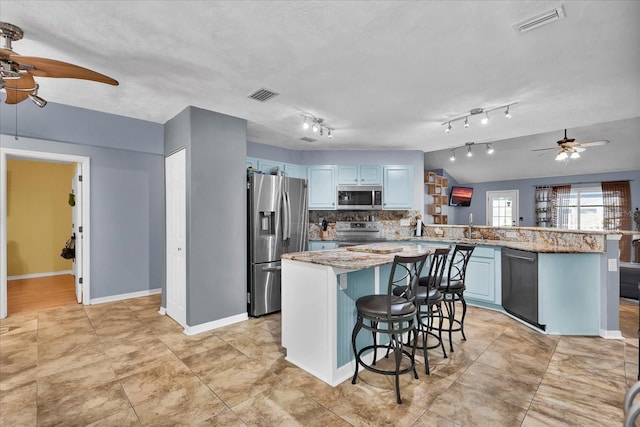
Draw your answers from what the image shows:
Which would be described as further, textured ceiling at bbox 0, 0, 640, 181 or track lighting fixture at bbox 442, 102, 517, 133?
track lighting fixture at bbox 442, 102, 517, 133

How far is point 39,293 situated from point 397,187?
6.30m

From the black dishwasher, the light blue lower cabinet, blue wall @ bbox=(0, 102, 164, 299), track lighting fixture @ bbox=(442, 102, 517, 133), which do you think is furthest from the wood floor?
the black dishwasher

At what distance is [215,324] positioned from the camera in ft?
11.3

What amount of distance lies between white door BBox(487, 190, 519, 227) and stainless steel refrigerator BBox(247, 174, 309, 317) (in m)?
7.63

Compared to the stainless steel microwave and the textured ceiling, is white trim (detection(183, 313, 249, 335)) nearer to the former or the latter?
the textured ceiling

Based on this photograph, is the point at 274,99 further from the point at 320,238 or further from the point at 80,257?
the point at 80,257

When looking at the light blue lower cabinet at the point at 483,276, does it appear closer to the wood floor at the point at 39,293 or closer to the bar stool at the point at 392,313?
the bar stool at the point at 392,313

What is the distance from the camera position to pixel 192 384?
7.55 ft

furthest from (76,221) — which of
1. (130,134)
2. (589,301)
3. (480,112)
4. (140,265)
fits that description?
(589,301)

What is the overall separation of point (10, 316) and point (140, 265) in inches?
60.6

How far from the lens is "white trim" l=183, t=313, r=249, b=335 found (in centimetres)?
328

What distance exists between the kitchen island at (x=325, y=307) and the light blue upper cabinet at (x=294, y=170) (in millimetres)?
2865

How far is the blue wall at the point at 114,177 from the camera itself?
11.1ft

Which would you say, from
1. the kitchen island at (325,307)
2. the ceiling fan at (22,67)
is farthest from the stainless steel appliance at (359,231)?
the ceiling fan at (22,67)
